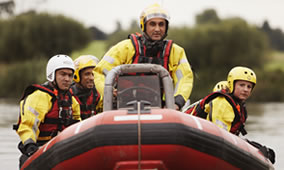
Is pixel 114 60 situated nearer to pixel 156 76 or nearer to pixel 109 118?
pixel 156 76

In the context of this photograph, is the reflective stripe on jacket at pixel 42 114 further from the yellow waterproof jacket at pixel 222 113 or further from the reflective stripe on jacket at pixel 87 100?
the yellow waterproof jacket at pixel 222 113

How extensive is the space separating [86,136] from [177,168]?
2.59ft

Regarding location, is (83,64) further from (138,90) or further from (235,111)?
(138,90)

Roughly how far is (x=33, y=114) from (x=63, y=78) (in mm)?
637

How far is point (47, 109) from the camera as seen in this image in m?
6.43

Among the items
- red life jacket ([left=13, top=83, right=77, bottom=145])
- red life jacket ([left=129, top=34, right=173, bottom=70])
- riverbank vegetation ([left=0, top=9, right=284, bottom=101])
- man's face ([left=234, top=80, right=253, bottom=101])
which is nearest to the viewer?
red life jacket ([left=13, top=83, right=77, bottom=145])

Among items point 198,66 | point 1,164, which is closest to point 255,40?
point 198,66

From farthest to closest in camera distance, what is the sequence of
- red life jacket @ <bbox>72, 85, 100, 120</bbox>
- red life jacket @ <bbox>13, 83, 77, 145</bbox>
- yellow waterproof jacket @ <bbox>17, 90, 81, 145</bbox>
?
1. red life jacket @ <bbox>72, 85, 100, 120</bbox>
2. red life jacket @ <bbox>13, 83, 77, 145</bbox>
3. yellow waterproof jacket @ <bbox>17, 90, 81, 145</bbox>

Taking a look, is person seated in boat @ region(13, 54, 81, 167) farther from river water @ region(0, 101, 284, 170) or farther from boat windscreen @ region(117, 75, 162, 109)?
river water @ region(0, 101, 284, 170)

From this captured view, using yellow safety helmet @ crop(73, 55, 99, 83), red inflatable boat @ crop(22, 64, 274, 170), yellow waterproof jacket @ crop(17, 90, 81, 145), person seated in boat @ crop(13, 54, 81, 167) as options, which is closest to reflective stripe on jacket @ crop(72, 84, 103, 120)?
yellow safety helmet @ crop(73, 55, 99, 83)

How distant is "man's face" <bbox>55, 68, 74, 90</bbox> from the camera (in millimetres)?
6641

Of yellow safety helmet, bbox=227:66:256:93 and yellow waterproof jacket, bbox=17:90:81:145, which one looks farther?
yellow safety helmet, bbox=227:66:256:93

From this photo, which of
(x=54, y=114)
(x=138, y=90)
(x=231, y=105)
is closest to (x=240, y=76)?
(x=231, y=105)

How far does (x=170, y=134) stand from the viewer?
4.82 meters
